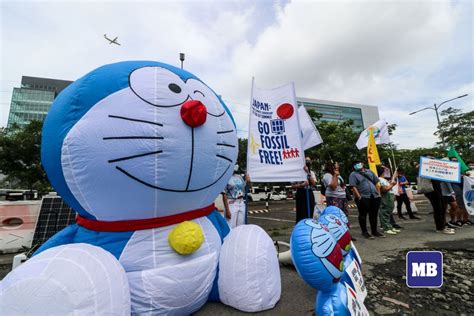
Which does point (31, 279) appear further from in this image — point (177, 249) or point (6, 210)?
point (6, 210)

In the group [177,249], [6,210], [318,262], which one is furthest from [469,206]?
[6,210]

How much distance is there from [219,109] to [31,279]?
175 cm

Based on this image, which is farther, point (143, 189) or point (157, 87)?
point (157, 87)

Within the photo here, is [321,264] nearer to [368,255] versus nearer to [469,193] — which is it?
[368,255]

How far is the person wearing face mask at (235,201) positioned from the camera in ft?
12.9

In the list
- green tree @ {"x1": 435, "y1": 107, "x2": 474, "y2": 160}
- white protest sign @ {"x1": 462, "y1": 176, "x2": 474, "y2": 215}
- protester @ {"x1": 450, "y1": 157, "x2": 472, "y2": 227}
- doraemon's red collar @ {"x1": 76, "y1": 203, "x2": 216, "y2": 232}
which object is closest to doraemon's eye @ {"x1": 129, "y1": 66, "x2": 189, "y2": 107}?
doraemon's red collar @ {"x1": 76, "y1": 203, "x2": 216, "y2": 232}

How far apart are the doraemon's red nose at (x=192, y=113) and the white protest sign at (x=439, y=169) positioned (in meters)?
5.57

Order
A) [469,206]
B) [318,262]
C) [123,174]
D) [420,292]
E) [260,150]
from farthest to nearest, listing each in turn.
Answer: [469,206] → [260,150] → [420,292] → [123,174] → [318,262]

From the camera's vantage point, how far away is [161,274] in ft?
6.04

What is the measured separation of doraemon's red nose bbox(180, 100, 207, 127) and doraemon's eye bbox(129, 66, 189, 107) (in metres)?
0.10

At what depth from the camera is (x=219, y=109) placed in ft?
7.73

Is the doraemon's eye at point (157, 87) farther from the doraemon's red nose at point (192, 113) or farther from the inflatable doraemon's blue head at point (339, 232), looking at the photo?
the inflatable doraemon's blue head at point (339, 232)

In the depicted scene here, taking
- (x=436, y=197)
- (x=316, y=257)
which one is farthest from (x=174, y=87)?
(x=436, y=197)

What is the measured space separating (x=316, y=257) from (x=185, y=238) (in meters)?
0.94
